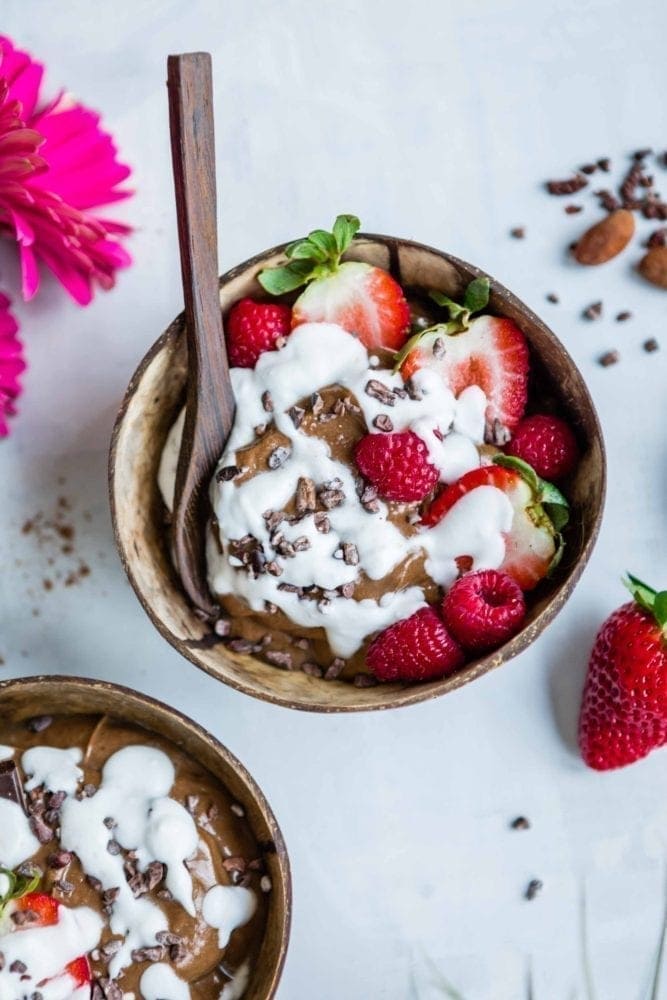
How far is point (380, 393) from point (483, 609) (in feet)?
0.96

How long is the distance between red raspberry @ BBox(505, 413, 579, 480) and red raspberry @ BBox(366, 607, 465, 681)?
9.2 inches

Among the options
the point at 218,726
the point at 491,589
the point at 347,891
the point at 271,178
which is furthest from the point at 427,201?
the point at 347,891

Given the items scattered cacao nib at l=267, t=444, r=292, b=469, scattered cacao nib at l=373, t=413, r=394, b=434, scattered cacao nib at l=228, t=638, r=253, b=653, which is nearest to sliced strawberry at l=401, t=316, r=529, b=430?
scattered cacao nib at l=373, t=413, r=394, b=434

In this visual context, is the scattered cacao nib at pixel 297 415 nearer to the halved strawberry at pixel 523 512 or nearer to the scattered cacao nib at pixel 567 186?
the halved strawberry at pixel 523 512

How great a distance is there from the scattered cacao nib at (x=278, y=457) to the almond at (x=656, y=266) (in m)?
0.67

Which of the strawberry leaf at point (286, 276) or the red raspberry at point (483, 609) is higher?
the strawberry leaf at point (286, 276)

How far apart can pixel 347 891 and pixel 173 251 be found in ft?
3.21

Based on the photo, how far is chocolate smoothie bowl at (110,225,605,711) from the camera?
1.55 metres

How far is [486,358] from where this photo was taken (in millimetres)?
1626

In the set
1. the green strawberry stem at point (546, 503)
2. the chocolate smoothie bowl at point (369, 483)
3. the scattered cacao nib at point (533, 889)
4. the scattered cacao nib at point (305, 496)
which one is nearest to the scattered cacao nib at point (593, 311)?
the chocolate smoothie bowl at point (369, 483)

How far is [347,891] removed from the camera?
72.3 inches

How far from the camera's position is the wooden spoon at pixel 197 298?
1488 mm

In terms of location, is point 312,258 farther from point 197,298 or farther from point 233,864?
point 233,864

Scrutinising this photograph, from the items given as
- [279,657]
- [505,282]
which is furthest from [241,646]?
[505,282]
